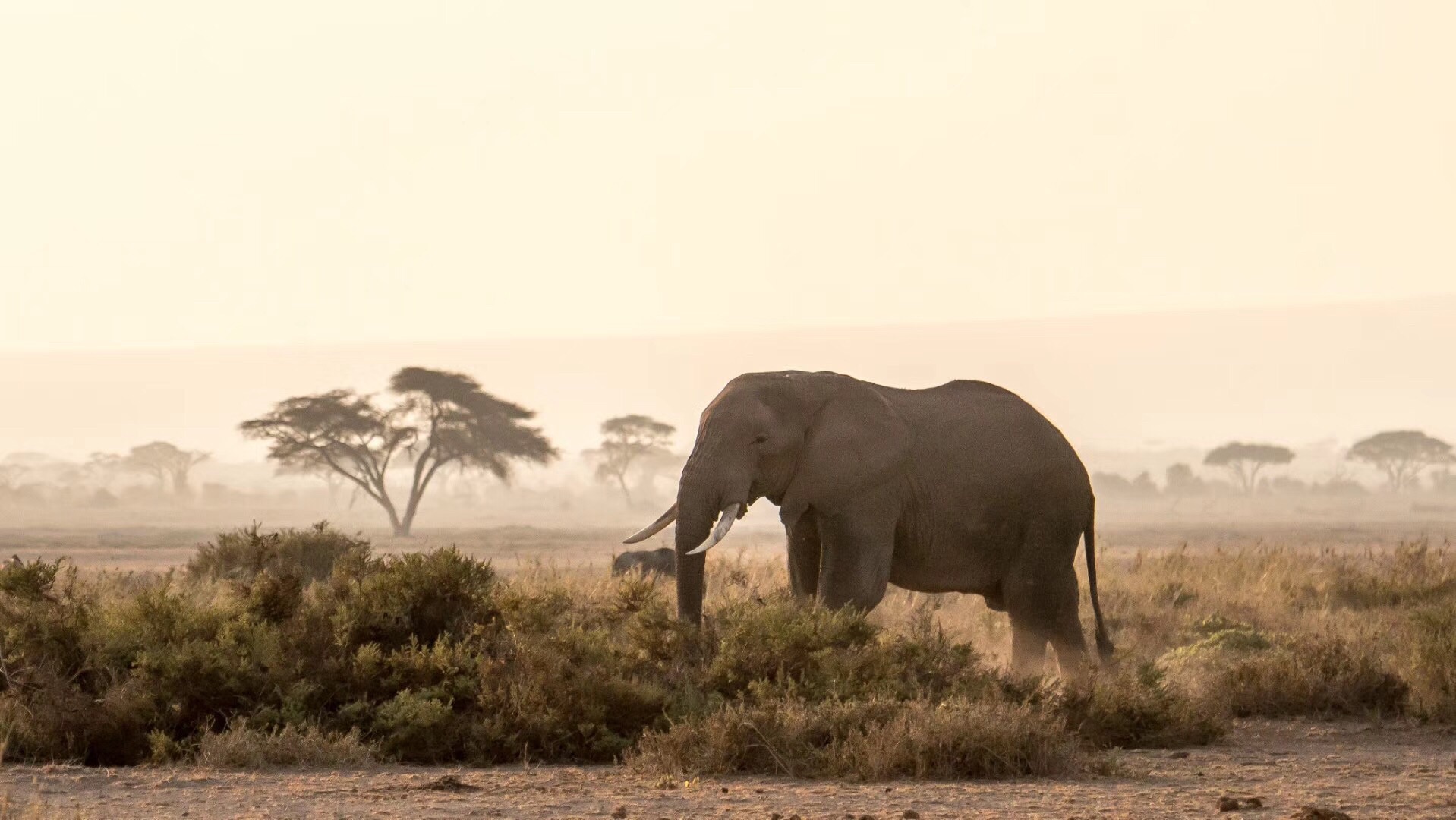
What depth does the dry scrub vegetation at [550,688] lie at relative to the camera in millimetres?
9000

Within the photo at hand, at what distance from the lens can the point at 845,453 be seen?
12516mm

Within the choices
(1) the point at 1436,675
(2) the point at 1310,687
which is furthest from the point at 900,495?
(1) the point at 1436,675

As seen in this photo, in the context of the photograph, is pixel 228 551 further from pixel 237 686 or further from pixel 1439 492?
pixel 1439 492

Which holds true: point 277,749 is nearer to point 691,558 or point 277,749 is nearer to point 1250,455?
point 691,558

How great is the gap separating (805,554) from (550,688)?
3448mm

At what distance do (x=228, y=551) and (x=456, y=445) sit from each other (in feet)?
112

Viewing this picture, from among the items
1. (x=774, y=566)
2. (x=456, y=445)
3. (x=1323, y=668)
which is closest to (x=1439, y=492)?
(x=456, y=445)

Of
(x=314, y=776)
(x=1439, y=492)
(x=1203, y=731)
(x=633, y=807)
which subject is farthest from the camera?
(x=1439, y=492)

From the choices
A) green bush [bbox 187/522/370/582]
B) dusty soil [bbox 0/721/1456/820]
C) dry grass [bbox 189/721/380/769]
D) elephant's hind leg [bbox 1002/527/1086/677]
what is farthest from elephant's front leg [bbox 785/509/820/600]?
green bush [bbox 187/522/370/582]

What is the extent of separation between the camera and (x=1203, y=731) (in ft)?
34.2

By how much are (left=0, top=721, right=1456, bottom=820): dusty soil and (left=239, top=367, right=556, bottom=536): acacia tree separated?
42.3 metres

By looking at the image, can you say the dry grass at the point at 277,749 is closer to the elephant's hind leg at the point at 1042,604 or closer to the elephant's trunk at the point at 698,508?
the elephant's trunk at the point at 698,508

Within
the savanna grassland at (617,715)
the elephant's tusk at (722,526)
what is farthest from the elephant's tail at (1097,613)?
the elephant's tusk at (722,526)

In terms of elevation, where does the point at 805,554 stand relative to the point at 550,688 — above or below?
above
